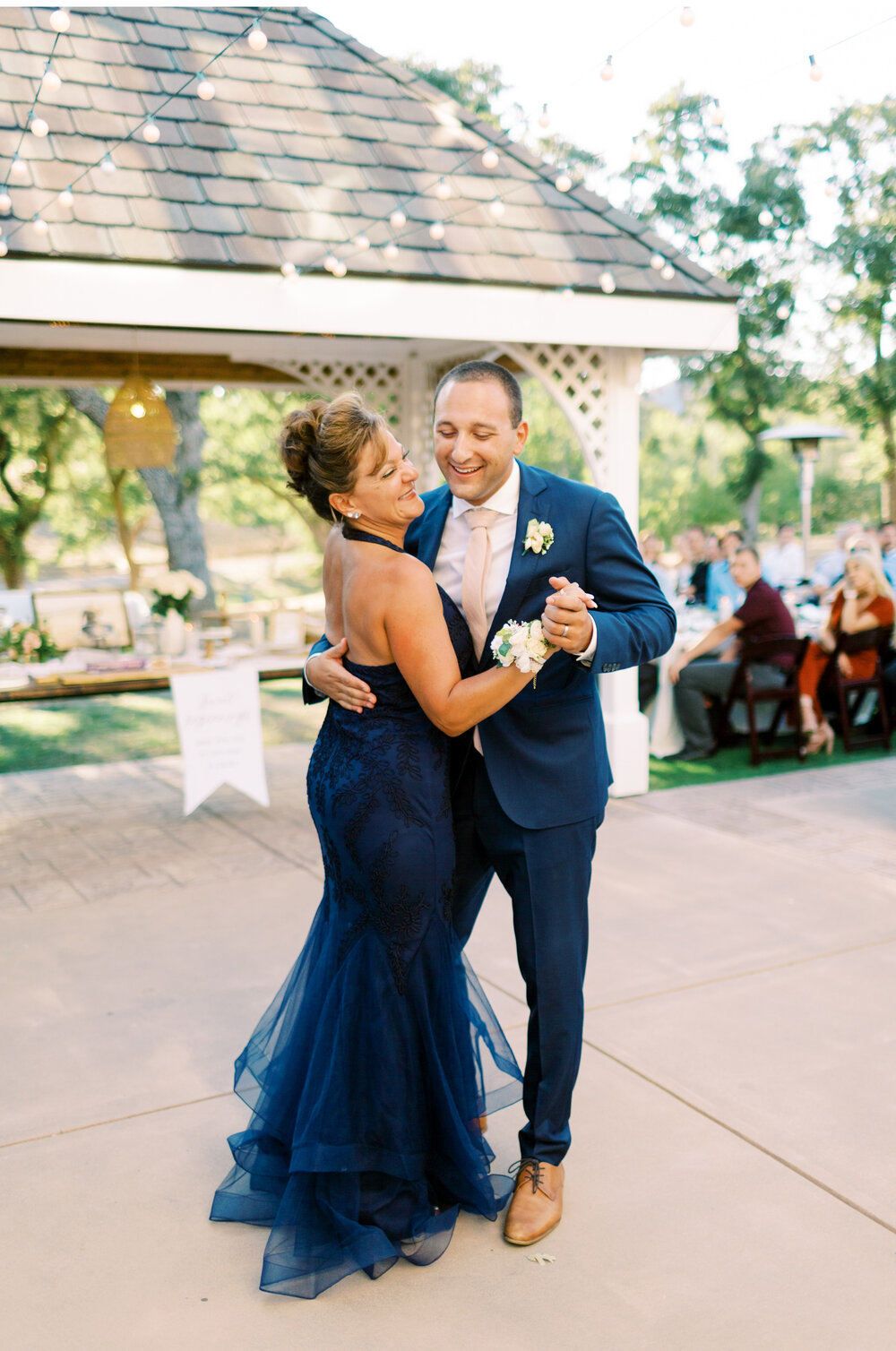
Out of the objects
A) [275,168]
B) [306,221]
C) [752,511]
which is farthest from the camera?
[752,511]

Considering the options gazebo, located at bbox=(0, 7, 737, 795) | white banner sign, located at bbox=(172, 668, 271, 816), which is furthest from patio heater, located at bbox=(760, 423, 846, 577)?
white banner sign, located at bbox=(172, 668, 271, 816)

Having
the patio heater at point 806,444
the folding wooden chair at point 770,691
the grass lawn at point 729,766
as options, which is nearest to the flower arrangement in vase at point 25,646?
the grass lawn at point 729,766

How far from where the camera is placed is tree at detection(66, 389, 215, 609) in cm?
1662

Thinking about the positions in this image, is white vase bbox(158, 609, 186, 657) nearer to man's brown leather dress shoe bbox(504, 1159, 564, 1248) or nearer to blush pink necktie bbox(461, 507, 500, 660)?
blush pink necktie bbox(461, 507, 500, 660)

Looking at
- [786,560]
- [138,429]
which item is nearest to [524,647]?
[138,429]

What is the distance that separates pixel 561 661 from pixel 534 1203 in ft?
4.34

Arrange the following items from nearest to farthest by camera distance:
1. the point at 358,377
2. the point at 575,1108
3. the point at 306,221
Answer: the point at 575,1108
the point at 306,221
the point at 358,377

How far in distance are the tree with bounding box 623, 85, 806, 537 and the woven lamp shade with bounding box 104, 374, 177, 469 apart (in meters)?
17.9

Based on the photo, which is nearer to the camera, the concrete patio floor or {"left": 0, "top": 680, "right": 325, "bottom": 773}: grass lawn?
the concrete patio floor

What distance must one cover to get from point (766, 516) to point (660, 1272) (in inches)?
1446

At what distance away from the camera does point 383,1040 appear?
2.65m

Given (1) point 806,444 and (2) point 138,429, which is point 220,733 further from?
(1) point 806,444

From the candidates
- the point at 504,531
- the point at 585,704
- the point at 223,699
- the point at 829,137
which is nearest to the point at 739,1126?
the point at 585,704

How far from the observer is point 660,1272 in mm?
2615
